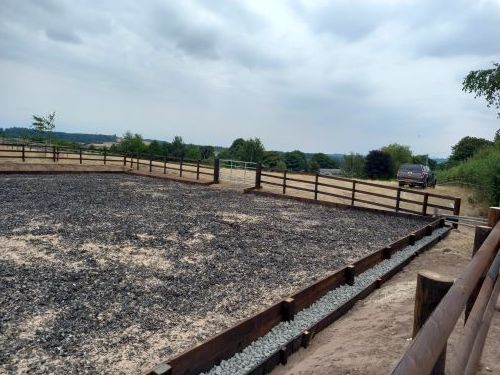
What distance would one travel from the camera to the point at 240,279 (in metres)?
6.32

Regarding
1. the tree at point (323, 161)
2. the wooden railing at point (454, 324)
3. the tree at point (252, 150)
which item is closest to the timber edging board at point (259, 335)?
the wooden railing at point (454, 324)

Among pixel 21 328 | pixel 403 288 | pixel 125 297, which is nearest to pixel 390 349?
pixel 403 288

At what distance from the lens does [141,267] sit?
6570 millimetres

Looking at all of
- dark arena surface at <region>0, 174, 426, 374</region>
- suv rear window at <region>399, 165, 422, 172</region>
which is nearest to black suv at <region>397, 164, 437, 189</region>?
suv rear window at <region>399, 165, 422, 172</region>

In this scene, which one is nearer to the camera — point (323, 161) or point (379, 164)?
point (379, 164)

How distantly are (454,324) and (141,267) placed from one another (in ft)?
19.6

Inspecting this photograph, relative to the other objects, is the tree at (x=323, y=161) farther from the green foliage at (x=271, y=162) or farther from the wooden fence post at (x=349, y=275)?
the wooden fence post at (x=349, y=275)

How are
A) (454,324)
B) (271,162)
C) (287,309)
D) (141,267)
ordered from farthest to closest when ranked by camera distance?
(271,162) < (141,267) < (287,309) < (454,324)

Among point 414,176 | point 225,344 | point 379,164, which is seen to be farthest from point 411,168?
point 379,164

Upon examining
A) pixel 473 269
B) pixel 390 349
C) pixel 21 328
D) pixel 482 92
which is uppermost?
pixel 482 92

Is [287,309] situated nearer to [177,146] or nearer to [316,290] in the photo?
[316,290]

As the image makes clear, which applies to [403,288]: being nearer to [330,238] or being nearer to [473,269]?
[330,238]

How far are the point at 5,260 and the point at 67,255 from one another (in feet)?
3.19

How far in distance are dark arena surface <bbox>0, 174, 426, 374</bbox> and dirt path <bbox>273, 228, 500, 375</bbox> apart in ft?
3.73
